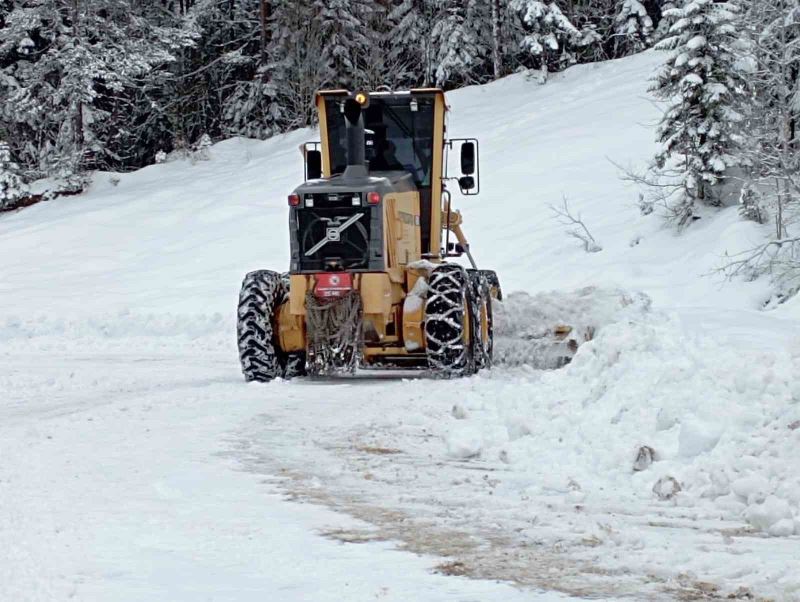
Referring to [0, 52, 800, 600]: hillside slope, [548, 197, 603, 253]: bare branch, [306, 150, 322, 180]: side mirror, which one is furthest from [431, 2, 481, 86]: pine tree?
[306, 150, 322, 180]: side mirror

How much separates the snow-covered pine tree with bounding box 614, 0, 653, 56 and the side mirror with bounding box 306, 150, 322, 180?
2556 cm

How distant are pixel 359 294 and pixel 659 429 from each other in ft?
16.0

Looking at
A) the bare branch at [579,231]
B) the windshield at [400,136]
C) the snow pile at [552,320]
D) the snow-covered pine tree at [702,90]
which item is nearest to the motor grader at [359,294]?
the windshield at [400,136]

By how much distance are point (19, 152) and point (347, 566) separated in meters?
35.9

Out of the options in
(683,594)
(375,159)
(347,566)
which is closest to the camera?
(683,594)

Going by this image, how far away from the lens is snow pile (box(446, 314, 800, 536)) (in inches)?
226

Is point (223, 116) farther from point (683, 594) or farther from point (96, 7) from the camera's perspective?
point (683, 594)

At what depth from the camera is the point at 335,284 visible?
37.2 feet

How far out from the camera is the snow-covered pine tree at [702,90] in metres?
19.6

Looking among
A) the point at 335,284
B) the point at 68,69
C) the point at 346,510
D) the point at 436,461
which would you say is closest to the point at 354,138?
the point at 335,284

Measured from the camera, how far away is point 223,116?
40.6 metres

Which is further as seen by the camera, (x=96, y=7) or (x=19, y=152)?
(x=19, y=152)

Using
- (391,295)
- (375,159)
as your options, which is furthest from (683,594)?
(375,159)

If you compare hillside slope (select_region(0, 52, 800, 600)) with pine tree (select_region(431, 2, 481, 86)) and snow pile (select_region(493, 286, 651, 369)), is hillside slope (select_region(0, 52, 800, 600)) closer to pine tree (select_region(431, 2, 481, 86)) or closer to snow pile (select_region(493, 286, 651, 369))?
snow pile (select_region(493, 286, 651, 369))
